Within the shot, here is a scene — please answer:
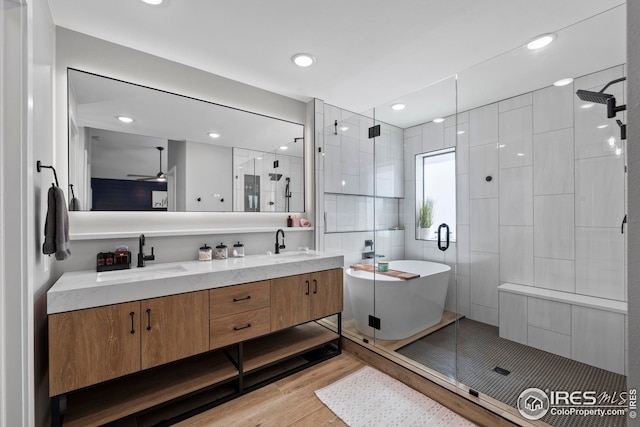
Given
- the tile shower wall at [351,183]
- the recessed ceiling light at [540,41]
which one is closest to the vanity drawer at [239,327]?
the tile shower wall at [351,183]

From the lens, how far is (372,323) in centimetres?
277

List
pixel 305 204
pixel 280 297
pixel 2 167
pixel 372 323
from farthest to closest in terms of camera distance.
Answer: pixel 305 204
pixel 372 323
pixel 280 297
pixel 2 167

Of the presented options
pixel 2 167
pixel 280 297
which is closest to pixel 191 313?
pixel 280 297

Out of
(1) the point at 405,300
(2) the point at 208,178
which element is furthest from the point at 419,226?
(2) the point at 208,178

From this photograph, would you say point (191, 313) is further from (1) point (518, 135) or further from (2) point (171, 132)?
(1) point (518, 135)

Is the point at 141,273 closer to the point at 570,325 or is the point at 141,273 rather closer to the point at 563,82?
the point at 570,325

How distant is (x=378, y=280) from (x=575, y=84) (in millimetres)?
2121

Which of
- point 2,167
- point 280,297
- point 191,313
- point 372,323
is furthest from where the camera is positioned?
point 372,323

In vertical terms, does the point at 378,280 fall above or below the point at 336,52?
below

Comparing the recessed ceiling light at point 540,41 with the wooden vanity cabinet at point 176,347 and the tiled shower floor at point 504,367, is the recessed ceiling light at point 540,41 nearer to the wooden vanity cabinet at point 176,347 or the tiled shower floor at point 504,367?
the tiled shower floor at point 504,367

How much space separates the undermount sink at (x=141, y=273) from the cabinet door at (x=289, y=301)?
0.71m

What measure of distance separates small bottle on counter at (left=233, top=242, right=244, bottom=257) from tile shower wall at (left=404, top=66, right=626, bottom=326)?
5.18 feet

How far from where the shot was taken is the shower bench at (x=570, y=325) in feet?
5.61

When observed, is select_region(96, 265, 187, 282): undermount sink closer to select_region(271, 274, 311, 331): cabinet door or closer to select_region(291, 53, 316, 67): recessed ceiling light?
select_region(271, 274, 311, 331): cabinet door
